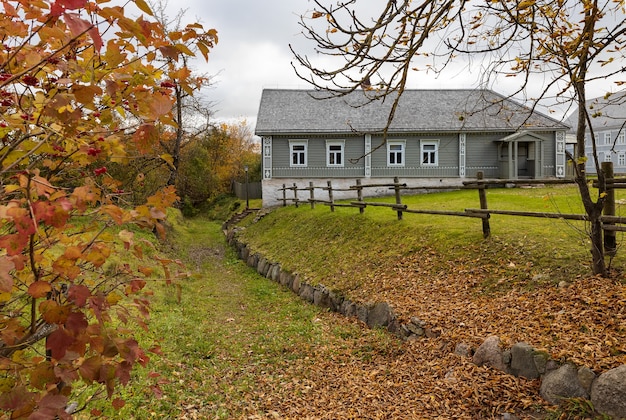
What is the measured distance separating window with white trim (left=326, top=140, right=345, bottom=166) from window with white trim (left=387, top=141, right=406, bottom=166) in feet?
8.93

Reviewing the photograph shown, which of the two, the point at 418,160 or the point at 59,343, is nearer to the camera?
the point at 59,343

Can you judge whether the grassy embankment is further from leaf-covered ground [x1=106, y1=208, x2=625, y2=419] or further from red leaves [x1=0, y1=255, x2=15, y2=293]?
red leaves [x1=0, y1=255, x2=15, y2=293]

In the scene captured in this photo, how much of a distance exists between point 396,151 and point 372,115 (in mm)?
2579

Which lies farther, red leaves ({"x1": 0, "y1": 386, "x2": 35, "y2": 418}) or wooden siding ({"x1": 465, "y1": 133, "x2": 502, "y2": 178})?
wooden siding ({"x1": 465, "y1": 133, "x2": 502, "y2": 178})

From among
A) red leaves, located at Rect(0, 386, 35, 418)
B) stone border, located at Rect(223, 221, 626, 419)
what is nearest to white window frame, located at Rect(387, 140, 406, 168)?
stone border, located at Rect(223, 221, 626, 419)

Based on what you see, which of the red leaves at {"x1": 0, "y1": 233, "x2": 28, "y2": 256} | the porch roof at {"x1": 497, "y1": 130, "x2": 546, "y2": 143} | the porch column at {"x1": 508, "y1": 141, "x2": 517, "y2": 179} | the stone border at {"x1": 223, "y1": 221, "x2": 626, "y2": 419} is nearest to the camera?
the red leaves at {"x1": 0, "y1": 233, "x2": 28, "y2": 256}

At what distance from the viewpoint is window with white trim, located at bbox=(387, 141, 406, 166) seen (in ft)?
81.9

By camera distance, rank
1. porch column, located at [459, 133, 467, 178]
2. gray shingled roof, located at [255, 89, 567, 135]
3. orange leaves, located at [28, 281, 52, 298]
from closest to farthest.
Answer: orange leaves, located at [28, 281, 52, 298], gray shingled roof, located at [255, 89, 567, 135], porch column, located at [459, 133, 467, 178]

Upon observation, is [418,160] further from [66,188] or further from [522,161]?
[66,188]

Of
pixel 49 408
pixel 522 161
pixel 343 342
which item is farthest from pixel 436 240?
pixel 522 161

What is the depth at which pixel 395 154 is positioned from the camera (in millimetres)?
Result: 25031

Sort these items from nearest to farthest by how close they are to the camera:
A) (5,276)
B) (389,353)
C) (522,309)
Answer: (5,276), (522,309), (389,353)

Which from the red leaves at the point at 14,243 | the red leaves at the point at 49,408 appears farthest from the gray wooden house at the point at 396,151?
the red leaves at the point at 14,243

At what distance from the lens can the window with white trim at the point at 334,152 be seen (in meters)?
24.8
